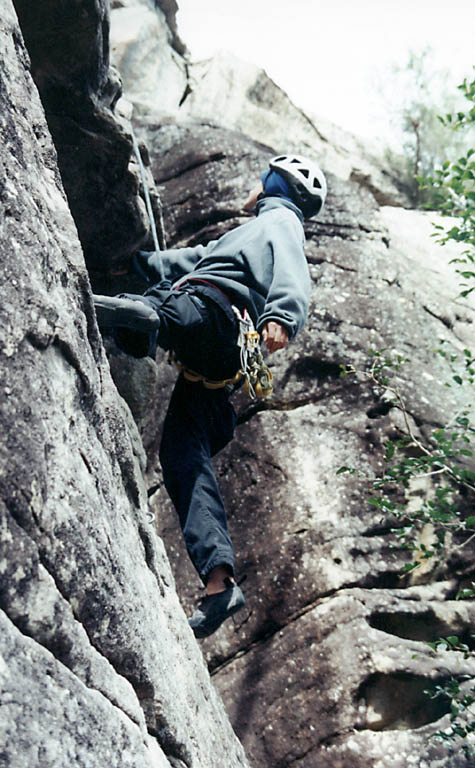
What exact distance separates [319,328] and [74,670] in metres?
4.00

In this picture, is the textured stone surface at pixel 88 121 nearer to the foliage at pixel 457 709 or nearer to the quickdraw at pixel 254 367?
the quickdraw at pixel 254 367

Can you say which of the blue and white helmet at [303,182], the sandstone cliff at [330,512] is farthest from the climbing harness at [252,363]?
the sandstone cliff at [330,512]

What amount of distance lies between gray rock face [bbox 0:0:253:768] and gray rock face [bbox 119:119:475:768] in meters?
1.41

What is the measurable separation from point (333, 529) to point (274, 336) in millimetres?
1746

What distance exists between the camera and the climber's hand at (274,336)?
3148mm

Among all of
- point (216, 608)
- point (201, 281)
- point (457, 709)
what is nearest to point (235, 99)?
point (201, 281)

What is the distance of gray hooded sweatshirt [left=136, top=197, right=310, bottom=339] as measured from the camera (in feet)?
10.8

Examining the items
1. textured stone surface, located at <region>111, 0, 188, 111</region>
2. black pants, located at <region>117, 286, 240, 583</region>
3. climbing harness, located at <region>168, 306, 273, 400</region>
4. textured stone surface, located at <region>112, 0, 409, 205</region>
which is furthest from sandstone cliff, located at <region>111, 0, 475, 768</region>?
textured stone surface, located at <region>111, 0, 188, 111</region>

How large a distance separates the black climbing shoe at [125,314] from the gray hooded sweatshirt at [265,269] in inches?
17.6

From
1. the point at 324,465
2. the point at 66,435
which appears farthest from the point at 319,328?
the point at 66,435

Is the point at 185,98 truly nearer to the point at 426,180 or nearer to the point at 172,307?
the point at 426,180

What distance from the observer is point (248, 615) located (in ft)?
14.3

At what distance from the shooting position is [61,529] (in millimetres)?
1762

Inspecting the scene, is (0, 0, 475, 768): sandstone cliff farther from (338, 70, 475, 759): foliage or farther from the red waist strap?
the red waist strap
